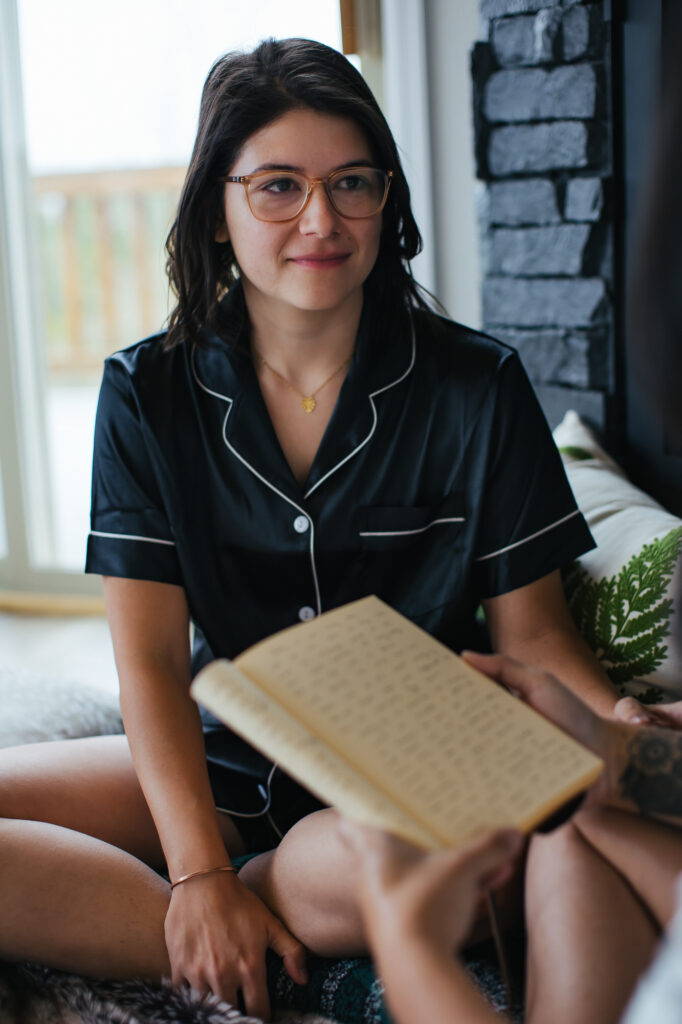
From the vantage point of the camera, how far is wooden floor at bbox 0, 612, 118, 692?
8.52ft

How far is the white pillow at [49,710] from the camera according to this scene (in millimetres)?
1562

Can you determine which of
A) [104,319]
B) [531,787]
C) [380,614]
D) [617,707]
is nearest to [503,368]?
[617,707]

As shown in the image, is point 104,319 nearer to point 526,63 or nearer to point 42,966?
point 526,63

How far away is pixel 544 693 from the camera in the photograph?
2.75ft

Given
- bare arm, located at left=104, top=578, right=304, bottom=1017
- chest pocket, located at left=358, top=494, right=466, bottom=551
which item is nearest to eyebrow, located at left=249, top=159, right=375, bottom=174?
chest pocket, located at left=358, top=494, right=466, bottom=551

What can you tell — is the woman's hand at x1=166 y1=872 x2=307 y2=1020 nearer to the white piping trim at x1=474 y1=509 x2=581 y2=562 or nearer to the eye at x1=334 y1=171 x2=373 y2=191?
the white piping trim at x1=474 y1=509 x2=581 y2=562

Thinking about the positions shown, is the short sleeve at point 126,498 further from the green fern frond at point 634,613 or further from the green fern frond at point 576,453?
the green fern frond at point 576,453

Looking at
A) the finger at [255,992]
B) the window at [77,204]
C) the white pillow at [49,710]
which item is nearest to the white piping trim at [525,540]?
the finger at [255,992]

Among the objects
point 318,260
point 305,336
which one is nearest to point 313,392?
point 305,336

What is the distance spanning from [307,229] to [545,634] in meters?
0.57

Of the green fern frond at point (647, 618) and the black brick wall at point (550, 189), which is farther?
the black brick wall at point (550, 189)

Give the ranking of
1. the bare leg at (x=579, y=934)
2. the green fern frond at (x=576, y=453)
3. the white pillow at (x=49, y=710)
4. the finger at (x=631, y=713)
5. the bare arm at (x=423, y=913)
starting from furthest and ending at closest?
the green fern frond at (x=576, y=453)
the white pillow at (x=49, y=710)
the finger at (x=631, y=713)
the bare leg at (x=579, y=934)
the bare arm at (x=423, y=913)

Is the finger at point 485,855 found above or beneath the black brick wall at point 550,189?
beneath

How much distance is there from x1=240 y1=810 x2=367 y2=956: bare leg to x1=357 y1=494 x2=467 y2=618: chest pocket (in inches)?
12.9
